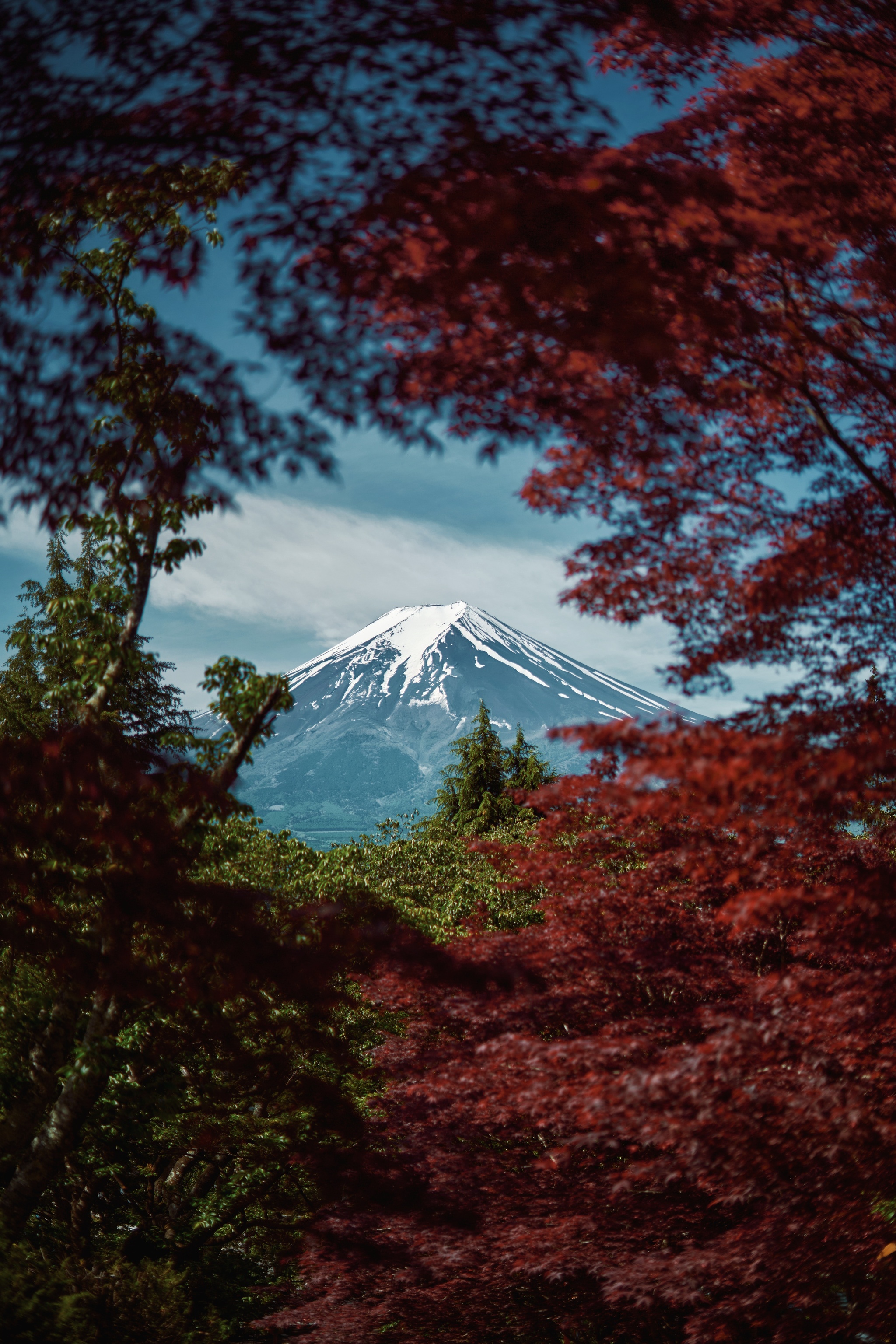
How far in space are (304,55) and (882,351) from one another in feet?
9.51

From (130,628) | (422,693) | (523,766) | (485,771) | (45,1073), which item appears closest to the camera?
(130,628)

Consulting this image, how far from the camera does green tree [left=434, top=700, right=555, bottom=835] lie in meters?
32.9

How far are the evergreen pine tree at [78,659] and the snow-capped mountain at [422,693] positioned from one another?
A: 2.30 ft

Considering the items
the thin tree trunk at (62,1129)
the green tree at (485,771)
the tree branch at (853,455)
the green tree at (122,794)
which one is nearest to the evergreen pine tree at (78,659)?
the green tree at (122,794)

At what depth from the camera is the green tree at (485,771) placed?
3291 cm

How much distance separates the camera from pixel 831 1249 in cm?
455

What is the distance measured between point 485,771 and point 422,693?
96.0 meters

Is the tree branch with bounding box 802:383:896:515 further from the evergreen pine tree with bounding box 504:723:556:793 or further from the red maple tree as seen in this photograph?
the evergreen pine tree with bounding box 504:723:556:793

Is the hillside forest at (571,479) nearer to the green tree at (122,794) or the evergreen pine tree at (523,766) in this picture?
the green tree at (122,794)

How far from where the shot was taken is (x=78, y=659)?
3764 millimetres

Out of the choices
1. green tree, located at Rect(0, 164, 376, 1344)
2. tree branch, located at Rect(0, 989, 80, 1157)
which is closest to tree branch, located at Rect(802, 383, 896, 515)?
green tree, located at Rect(0, 164, 376, 1344)

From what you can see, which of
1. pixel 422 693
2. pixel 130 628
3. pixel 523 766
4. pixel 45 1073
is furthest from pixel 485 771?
pixel 422 693

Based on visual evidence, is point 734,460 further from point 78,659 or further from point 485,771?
point 485,771

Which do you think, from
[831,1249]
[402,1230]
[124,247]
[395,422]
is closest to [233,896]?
[395,422]
